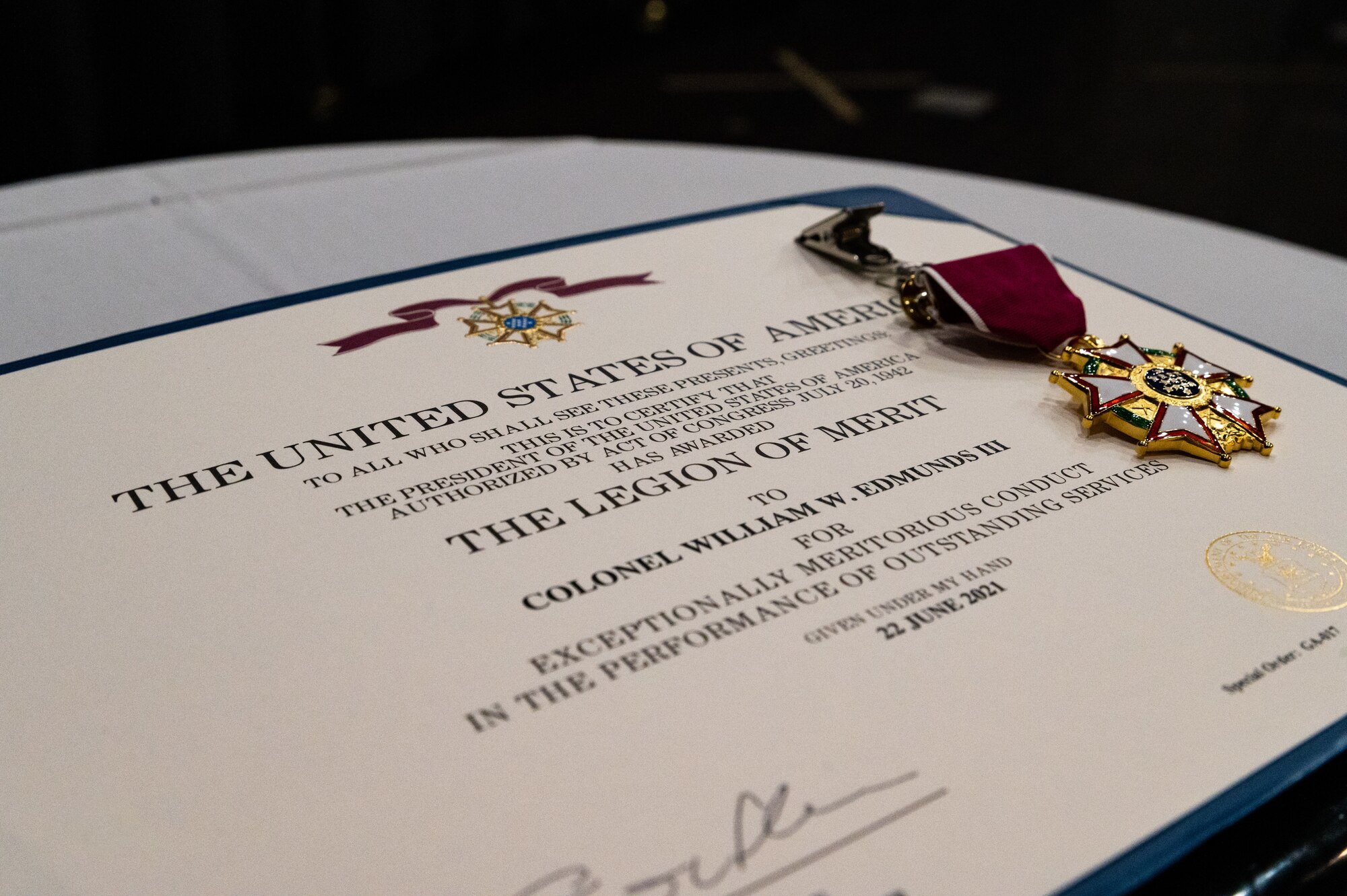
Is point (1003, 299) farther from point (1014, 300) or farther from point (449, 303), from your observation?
point (449, 303)

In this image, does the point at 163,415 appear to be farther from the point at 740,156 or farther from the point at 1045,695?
the point at 740,156

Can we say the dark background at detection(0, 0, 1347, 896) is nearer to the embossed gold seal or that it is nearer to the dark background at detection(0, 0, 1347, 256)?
the dark background at detection(0, 0, 1347, 256)

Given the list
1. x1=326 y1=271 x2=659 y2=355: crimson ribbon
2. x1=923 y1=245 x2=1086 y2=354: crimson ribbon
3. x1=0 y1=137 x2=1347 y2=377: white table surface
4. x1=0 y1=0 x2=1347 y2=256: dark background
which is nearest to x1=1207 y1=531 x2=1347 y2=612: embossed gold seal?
x1=923 y1=245 x2=1086 y2=354: crimson ribbon

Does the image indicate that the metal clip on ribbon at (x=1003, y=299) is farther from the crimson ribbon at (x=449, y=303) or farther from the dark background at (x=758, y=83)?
the dark background at (x=758, y=83)

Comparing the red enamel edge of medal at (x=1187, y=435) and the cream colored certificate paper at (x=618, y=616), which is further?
the red enamel edge of medal at (x=1187, y=435)
